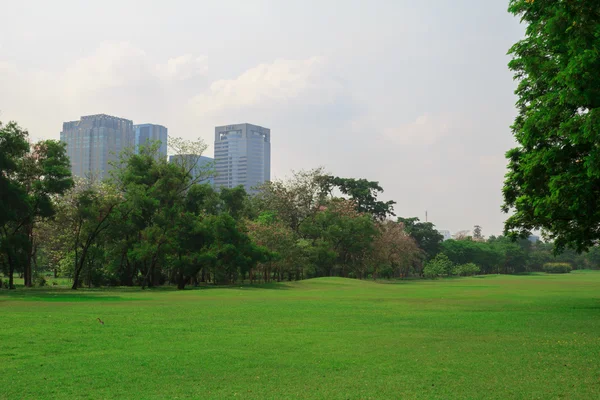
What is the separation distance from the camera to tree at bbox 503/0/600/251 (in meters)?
15.2

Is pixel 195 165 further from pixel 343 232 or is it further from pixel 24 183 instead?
pixel 343 232

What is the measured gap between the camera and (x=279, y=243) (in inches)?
2621

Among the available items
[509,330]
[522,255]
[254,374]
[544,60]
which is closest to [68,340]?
[254,374]

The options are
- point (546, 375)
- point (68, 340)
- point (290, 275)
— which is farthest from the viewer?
point (290, 275)

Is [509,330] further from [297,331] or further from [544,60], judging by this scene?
[544,60]

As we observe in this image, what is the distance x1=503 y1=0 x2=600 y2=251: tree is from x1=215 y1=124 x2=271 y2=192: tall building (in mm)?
148853

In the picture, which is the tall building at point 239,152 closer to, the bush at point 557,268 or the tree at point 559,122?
the bush at point 557,268

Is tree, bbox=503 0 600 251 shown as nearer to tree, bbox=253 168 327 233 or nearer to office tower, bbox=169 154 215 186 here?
office tower, bbox=169 154 215 186

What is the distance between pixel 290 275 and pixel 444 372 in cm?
6592

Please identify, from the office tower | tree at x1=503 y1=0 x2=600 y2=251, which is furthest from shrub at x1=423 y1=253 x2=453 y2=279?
tree at x1=503 y1=0 x2=600 y2=251

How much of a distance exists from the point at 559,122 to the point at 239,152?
6474 inches

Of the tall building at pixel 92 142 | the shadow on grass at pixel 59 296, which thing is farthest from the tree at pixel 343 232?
the tall building at pixel 92 142

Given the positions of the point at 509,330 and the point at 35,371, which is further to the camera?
the point at 509,330

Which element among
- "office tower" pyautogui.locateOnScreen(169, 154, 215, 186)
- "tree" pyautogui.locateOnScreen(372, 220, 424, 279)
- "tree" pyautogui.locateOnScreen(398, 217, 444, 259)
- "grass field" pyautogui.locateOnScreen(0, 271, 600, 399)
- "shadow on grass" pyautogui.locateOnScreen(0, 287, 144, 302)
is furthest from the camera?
"tree" pyautogui.locateOnScreen(398, 217, 444, 259)
